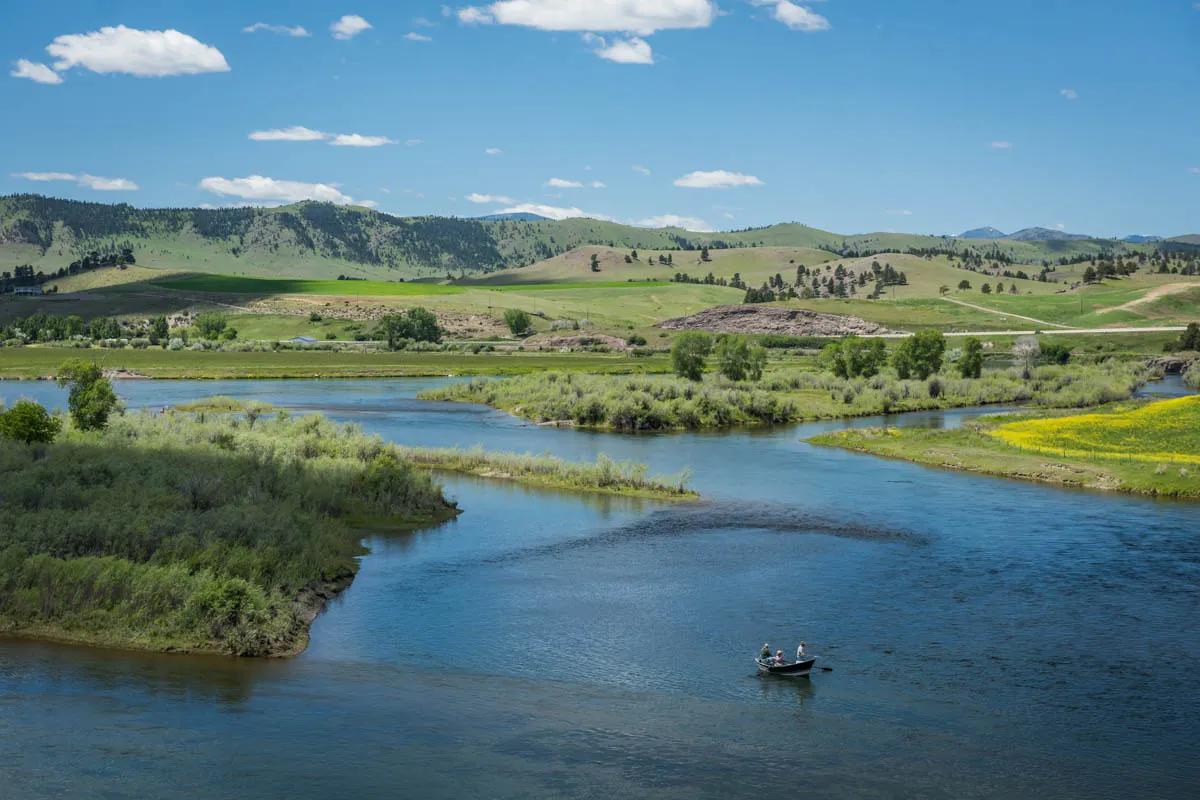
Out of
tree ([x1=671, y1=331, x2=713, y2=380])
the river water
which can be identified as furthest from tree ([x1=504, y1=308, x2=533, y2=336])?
the river water

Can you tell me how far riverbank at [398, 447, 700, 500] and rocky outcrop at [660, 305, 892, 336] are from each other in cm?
11441

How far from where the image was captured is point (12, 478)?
36.8 m

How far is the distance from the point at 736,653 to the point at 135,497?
19806mm

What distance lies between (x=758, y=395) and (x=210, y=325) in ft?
358

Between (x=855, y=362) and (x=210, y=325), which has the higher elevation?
(x=210, y=325)

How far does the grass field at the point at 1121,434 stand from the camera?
55.4 metres

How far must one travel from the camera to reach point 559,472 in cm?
5144

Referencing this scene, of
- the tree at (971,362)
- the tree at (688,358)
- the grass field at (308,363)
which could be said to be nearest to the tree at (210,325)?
the grass field at (308,363)

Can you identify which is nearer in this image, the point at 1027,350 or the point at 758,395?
the point at 758,395

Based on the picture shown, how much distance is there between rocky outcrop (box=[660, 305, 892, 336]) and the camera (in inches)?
6486

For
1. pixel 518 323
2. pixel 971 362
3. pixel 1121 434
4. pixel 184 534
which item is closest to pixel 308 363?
pixel 518 323

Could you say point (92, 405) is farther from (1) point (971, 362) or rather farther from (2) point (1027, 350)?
(2) point (1027, 350)

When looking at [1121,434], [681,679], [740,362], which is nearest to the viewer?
[681,679]

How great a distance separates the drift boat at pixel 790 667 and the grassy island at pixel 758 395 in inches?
1938
